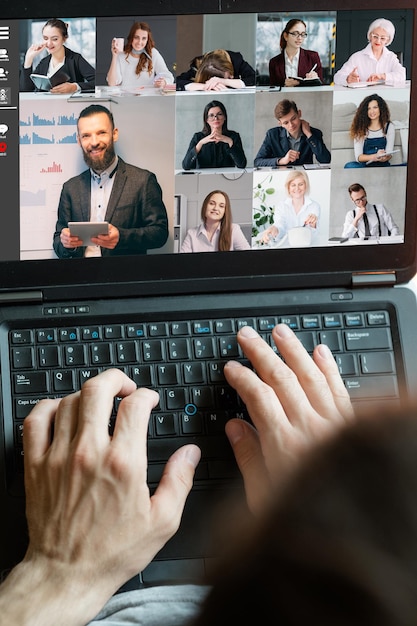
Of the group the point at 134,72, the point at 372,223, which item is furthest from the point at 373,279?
the point at 134,72

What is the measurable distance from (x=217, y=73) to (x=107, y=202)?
0.64ft

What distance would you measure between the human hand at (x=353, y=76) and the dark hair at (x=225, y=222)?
195 mm

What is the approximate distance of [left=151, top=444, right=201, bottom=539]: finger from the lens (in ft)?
2.56

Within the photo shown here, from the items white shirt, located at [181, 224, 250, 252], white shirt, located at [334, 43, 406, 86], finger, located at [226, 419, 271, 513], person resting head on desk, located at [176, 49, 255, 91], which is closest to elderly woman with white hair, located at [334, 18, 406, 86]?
white shirt, located at [334, 43, 406, 86]

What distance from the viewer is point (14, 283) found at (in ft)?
3.12

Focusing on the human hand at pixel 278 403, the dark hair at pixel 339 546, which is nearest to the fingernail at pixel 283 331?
the human hand at pixel 278 403

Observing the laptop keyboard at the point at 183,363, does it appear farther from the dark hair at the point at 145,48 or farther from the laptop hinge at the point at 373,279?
the dark hair at the point at 145,48

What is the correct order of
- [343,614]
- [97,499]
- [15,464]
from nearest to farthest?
[343,614]
[97,499]
[15,464]

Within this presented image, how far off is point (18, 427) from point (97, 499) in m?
0.19

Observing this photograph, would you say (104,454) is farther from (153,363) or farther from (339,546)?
(339,546)

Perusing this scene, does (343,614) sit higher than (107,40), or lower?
lower

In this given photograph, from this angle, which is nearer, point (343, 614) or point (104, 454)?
point (343, 614)

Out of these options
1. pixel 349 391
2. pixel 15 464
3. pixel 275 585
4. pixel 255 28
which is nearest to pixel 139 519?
pixel 15 464

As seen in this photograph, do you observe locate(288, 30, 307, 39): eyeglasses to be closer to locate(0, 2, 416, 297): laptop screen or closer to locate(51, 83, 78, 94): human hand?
locate(0, 2, 416, 297): laptop screen
